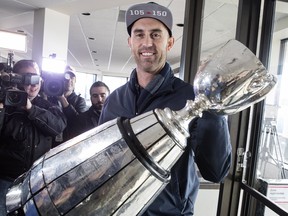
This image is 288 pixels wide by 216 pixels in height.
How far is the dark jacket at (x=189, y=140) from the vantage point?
0.50 m

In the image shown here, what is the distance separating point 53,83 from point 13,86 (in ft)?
0.68

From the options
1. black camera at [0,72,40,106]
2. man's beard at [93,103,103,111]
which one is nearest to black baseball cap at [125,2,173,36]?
black camera at [0,72,40,106]

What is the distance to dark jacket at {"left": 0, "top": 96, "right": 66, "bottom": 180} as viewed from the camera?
136cm

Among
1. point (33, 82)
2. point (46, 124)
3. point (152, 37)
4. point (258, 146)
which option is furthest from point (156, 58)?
point (258, 146)

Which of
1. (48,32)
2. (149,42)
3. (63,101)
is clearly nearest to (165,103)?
(149,42)

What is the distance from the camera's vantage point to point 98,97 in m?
2.05

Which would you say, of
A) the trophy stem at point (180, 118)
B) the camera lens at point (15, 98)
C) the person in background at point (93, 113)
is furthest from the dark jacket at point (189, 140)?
the person in background at point (93, 113)

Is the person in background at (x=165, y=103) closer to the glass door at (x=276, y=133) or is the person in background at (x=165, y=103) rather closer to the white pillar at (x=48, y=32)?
the glass door at (x=276, y=133)

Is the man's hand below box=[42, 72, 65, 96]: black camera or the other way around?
below

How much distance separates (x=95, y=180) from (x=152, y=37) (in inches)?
18.6

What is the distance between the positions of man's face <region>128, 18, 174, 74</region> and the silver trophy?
12.5 inches

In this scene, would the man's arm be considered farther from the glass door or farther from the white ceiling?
the white ceiling

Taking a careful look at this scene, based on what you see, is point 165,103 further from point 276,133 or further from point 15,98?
point 276,133

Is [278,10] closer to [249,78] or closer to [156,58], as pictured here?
[156,58]
